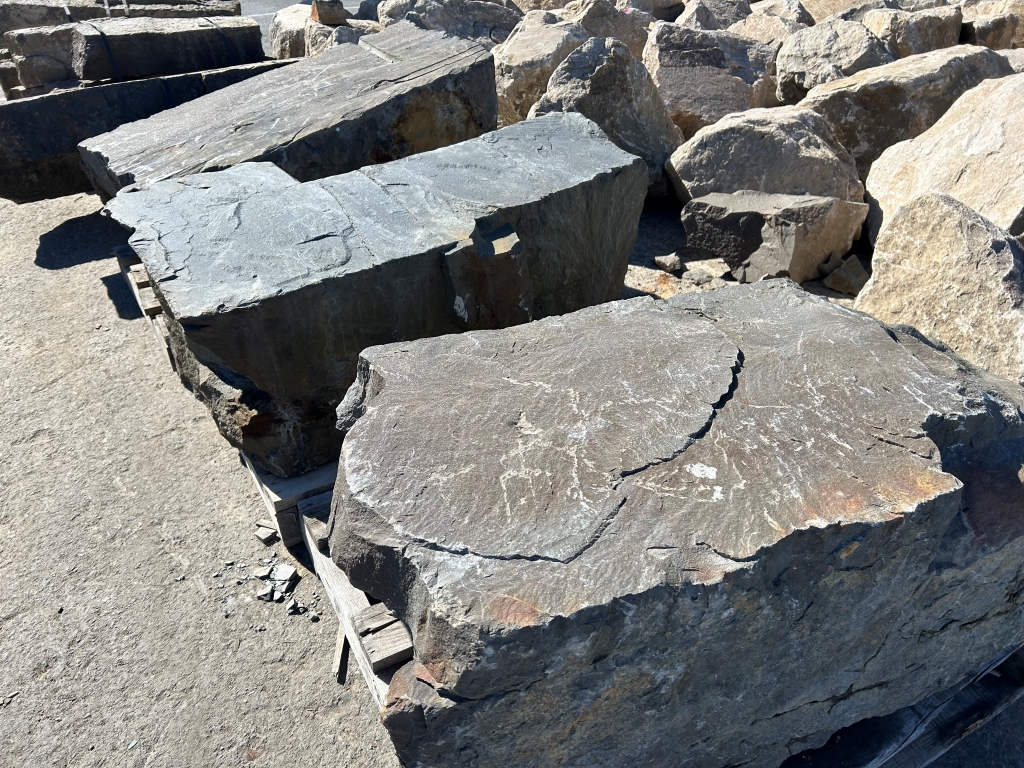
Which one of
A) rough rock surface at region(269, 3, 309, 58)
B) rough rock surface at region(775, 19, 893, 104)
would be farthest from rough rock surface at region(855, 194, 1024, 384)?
rough rock surface at region(269, 3, 309, 58)

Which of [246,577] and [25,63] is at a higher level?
[25,63]

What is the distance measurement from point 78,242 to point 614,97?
10.7 ft

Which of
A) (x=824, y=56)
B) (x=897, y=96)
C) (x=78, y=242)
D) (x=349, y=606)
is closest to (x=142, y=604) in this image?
(x=349, y=606)

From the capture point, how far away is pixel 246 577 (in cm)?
259

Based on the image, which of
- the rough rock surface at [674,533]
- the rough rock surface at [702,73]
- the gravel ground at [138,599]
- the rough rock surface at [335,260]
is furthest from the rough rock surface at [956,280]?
the rough rock surface at [702,73]

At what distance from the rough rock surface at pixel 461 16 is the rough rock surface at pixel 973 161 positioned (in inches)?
141

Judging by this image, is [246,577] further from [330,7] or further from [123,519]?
[330,7]

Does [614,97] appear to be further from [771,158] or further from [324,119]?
[324,119]

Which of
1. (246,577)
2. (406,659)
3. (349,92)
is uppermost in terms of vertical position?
(349,92)

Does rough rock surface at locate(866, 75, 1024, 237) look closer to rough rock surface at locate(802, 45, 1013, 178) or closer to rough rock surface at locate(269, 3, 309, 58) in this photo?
rough rock surface at locate(802, 45, 1013, 178)

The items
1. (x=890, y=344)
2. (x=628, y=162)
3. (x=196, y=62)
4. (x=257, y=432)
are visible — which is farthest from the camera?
(x=196, y=62)

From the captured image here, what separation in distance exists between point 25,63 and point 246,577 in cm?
475

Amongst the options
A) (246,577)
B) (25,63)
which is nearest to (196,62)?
(25,63)

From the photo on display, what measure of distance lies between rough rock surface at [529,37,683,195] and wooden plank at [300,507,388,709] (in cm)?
284
